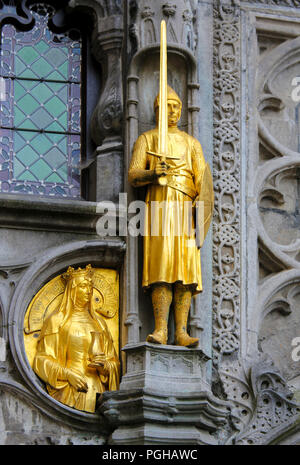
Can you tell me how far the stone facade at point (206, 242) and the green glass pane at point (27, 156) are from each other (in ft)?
1.63

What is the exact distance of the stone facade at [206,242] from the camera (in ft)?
37.0

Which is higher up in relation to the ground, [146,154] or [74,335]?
[146,154]

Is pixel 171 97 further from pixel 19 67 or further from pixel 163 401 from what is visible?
pixel 163 401

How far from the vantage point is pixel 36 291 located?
11.7m

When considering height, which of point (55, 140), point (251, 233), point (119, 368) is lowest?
point (119, 368)

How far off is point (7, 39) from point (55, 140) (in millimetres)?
1022

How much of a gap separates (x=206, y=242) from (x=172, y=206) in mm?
582

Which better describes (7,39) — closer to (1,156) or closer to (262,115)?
(1,156)

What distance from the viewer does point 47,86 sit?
12.8 m

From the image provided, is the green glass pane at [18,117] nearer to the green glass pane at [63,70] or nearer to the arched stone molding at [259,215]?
the green glass pane at [63,70]

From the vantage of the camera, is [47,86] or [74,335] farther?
[47,86]

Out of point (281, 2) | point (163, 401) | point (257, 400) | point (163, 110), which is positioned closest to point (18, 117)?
point (163, 110)

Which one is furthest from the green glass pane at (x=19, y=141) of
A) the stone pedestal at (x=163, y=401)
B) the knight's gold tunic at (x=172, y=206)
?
the stone pedestal at (x=163, y=401)

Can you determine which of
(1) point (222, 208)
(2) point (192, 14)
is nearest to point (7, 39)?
(2) point (192, 14)
